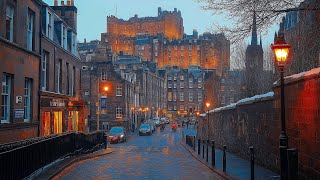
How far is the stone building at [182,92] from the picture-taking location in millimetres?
132875

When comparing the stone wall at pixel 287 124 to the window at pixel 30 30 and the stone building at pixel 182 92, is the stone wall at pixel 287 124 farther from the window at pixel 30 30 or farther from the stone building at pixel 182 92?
the stone building at pixel 182 92

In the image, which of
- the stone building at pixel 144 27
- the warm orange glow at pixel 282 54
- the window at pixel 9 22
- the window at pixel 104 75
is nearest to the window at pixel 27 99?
the window at pixel 9 22

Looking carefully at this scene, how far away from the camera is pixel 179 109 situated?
134m

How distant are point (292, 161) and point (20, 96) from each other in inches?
597

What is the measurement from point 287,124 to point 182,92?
4705 inches

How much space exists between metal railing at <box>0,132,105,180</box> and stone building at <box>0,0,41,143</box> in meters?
2.40

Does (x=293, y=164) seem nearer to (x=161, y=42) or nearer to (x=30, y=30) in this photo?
(x=30, y=30)

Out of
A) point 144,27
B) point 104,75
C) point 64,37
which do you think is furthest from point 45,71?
point 144,27

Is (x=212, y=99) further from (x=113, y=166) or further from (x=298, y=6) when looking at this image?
(x=298, y=6)

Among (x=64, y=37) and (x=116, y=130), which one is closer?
(x=64, y=37)

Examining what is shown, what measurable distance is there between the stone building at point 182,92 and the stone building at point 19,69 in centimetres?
10938

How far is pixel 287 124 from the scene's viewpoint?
14398mm

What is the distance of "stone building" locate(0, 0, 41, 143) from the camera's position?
1922cm

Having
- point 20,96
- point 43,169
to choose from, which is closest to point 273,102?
point 43,169
